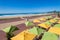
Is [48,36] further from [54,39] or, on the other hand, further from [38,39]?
[38,39]

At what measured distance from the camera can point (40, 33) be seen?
34.0ft

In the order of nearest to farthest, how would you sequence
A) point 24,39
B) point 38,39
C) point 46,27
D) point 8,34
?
point 24,39 < point 38,39 < point 8,34 < point 46,27

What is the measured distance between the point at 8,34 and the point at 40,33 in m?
2.69

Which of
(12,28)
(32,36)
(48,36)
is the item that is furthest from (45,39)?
(12,28)

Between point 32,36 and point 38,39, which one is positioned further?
point 38,39

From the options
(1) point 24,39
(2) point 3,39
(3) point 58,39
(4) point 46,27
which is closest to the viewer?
(1) point 24,39

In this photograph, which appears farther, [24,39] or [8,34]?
[8,34]

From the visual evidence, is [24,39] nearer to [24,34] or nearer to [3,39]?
[24,34]

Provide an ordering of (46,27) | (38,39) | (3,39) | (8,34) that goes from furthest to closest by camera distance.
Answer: (46,27) → (3,39) → (8,34) → (38,39)

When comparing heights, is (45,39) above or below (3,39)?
above

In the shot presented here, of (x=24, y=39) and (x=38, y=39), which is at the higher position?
(x=24, y=39)

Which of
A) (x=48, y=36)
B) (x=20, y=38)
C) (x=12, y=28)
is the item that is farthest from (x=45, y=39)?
(x=12, y=28)

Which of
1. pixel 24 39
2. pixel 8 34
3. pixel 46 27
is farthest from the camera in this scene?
pixel 46 27

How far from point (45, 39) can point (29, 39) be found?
3.35 feet
